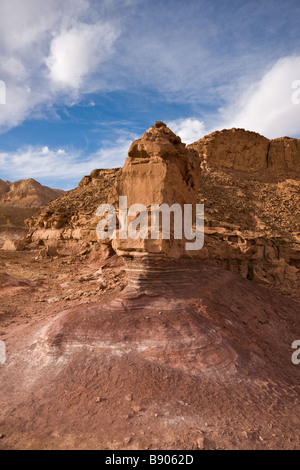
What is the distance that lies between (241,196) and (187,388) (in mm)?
24609

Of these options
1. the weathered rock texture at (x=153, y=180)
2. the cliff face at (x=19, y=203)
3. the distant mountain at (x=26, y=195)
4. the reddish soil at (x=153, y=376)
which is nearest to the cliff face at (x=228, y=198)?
the weathered rock texture at (x=153, y=180)

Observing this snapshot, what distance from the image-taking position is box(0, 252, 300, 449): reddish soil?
137 inches

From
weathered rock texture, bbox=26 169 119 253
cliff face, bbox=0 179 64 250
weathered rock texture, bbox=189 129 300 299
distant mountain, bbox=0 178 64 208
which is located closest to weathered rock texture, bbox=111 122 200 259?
weathered rock texture, bbox=189 129 300 299

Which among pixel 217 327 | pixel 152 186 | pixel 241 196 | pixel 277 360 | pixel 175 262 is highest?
pixel 241 196

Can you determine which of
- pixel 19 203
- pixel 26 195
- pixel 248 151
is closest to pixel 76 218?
pixel 248 151

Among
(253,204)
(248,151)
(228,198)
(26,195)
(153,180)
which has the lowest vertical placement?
(153,180)

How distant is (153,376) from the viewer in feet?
14.2

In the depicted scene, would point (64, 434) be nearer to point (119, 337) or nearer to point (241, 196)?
point (119, 337)

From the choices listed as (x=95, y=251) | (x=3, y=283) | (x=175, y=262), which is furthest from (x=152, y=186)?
(x=95, y=251)

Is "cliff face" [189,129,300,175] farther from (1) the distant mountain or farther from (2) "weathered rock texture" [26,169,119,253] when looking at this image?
(1) the distant mountain

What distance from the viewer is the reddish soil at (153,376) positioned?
3.49 m

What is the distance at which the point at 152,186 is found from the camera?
21.2 ft

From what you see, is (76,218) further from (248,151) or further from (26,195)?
(26,195)
